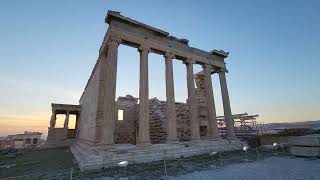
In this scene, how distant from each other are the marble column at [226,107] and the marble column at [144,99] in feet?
34.2

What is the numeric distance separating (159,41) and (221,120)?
2105 centimetres

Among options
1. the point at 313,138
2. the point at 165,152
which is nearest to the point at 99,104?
the point at 165,152

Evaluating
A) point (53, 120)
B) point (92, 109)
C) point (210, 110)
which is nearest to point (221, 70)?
point (210, 110)

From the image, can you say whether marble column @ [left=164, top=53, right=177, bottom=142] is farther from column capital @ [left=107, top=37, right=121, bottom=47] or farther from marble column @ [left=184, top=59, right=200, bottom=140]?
column capital @ [left=107, top=37, right=121, bottom=47]

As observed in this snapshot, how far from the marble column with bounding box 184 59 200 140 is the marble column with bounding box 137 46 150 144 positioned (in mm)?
4944

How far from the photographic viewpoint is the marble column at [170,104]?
16084 millimetres

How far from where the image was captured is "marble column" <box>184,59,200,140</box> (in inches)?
695

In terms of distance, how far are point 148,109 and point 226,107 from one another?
10836 mm

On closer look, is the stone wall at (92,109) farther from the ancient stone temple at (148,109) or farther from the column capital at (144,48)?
the column capital at (144,48)

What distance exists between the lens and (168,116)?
649 inches

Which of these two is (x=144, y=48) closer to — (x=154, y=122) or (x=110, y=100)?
(x=110, y=100)

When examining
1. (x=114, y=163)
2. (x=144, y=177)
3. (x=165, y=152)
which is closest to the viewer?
(x=144, y=177)

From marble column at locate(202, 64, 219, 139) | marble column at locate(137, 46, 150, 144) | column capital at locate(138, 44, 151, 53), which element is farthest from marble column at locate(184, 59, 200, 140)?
marble column at locate(137, 46, 150, 144)

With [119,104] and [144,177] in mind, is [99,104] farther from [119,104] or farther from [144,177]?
[119,104]
